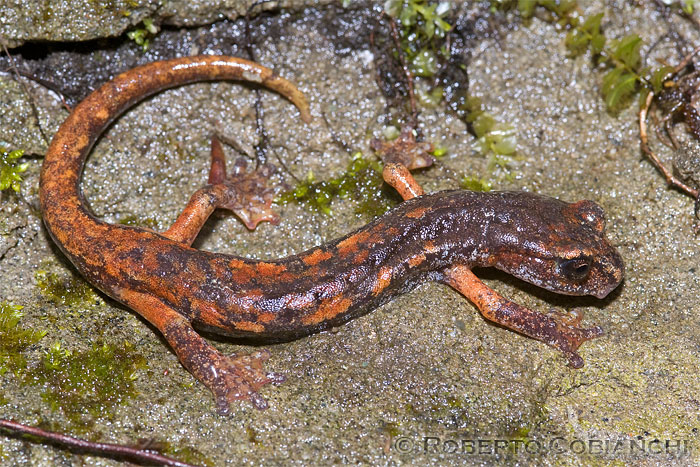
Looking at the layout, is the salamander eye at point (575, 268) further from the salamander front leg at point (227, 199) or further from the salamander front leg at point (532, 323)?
the salamander front leg at point (227, 199)

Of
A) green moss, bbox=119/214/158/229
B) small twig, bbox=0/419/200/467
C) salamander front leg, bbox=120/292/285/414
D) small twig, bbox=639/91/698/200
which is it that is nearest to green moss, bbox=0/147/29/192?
green moss, bbox=119/214/158/229

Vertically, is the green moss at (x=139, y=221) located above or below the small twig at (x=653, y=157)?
above

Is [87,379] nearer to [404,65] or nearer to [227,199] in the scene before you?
[227,199]

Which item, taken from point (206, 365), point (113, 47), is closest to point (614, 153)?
point (206, 365)

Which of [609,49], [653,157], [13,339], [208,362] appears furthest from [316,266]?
[609,49]

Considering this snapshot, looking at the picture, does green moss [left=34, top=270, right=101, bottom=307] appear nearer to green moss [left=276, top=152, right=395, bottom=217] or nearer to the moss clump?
green moss [left=276, top=152, right=395, bottom=217]

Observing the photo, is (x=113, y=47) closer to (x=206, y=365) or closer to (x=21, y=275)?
(x=21, y=275)

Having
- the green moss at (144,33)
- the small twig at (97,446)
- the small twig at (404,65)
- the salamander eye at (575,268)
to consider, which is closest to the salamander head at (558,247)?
the salamander eye at (575,268)
